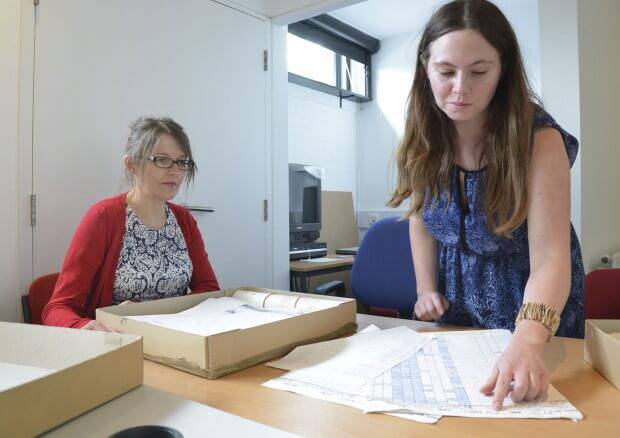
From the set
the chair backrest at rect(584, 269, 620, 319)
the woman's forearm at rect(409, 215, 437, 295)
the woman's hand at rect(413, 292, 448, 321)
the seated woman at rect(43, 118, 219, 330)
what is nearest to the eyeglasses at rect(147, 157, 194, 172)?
the seated woman at rect(43, 118, 219, 330)

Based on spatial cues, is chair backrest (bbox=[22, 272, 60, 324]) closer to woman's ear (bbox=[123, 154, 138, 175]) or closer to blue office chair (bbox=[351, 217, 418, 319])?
woman's ear (bbox=[123, 154, 138, 175])

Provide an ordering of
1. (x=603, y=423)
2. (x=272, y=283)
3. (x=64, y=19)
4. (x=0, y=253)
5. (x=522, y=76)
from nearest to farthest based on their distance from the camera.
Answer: (x=603, y=423), (x=522, y=76), (x=0, y=253), (x=64, y=19), (x=272, y=283)

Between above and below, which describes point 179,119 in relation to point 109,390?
above

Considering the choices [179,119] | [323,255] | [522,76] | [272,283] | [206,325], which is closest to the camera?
[206,325]

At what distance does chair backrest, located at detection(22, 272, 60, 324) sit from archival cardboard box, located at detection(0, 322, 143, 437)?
96 centimetres

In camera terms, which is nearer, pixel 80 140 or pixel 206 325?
pixel 206 325

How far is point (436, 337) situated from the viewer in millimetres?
1014

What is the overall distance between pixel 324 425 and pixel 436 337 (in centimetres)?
45

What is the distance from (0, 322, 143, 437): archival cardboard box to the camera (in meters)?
0.55

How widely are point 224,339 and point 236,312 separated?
0.78ft

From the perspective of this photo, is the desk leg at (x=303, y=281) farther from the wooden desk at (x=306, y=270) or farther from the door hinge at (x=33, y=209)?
the door hinge at (x=33, y=209)

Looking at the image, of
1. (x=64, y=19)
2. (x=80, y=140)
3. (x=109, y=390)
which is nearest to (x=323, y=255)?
(x=80, y=140)

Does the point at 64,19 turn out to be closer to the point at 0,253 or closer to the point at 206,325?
the point at 0,253

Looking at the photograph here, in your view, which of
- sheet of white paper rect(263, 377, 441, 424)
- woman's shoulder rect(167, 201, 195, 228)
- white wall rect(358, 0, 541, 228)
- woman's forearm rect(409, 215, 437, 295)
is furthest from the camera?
white wall rect(358, 0, 541, 228)
